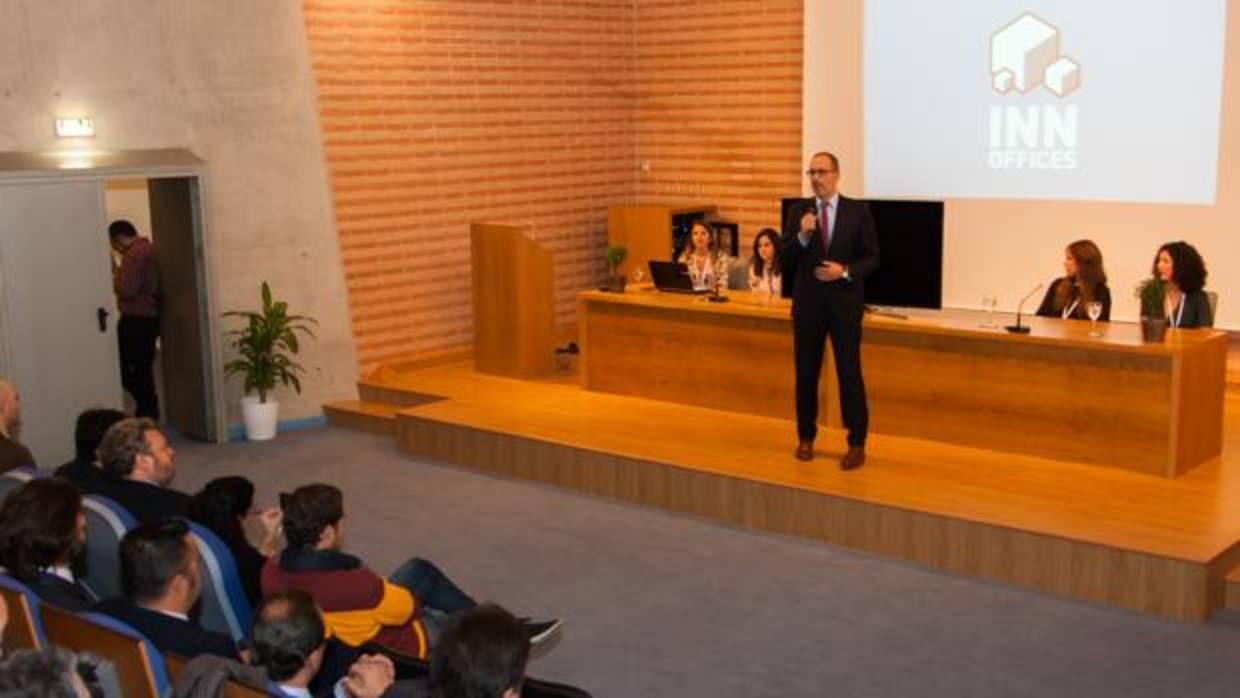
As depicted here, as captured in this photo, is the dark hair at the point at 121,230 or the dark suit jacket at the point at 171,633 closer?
the dark suit jacket at the point at 171,633

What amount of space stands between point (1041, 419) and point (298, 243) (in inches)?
203

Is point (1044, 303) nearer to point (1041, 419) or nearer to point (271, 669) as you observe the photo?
point (1041, 419)

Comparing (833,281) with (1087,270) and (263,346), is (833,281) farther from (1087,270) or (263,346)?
(263,346)

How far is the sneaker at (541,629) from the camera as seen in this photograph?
229 inches

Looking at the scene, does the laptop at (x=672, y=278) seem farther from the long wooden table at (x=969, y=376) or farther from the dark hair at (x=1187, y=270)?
the dark hair at (x=1187, y=270)

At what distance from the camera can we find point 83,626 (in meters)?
3.85

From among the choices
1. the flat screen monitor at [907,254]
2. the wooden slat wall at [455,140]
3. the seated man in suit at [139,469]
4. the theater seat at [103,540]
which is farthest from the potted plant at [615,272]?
the theater seat at [103,540]

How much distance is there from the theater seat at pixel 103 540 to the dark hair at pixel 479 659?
2138 mm

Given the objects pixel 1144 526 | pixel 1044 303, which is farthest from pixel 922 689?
pixel 1044 303

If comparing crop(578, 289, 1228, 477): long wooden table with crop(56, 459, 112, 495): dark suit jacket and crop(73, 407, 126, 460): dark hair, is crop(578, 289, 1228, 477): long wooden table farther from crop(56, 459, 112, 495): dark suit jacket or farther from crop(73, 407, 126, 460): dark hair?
crop(56, 459, 112, 495): dark suit jacket

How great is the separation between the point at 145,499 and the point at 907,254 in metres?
5.64

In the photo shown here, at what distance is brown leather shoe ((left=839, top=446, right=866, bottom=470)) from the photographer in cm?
781

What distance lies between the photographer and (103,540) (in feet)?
16.7

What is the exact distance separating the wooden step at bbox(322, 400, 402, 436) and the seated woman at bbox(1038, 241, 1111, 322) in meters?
4.26
